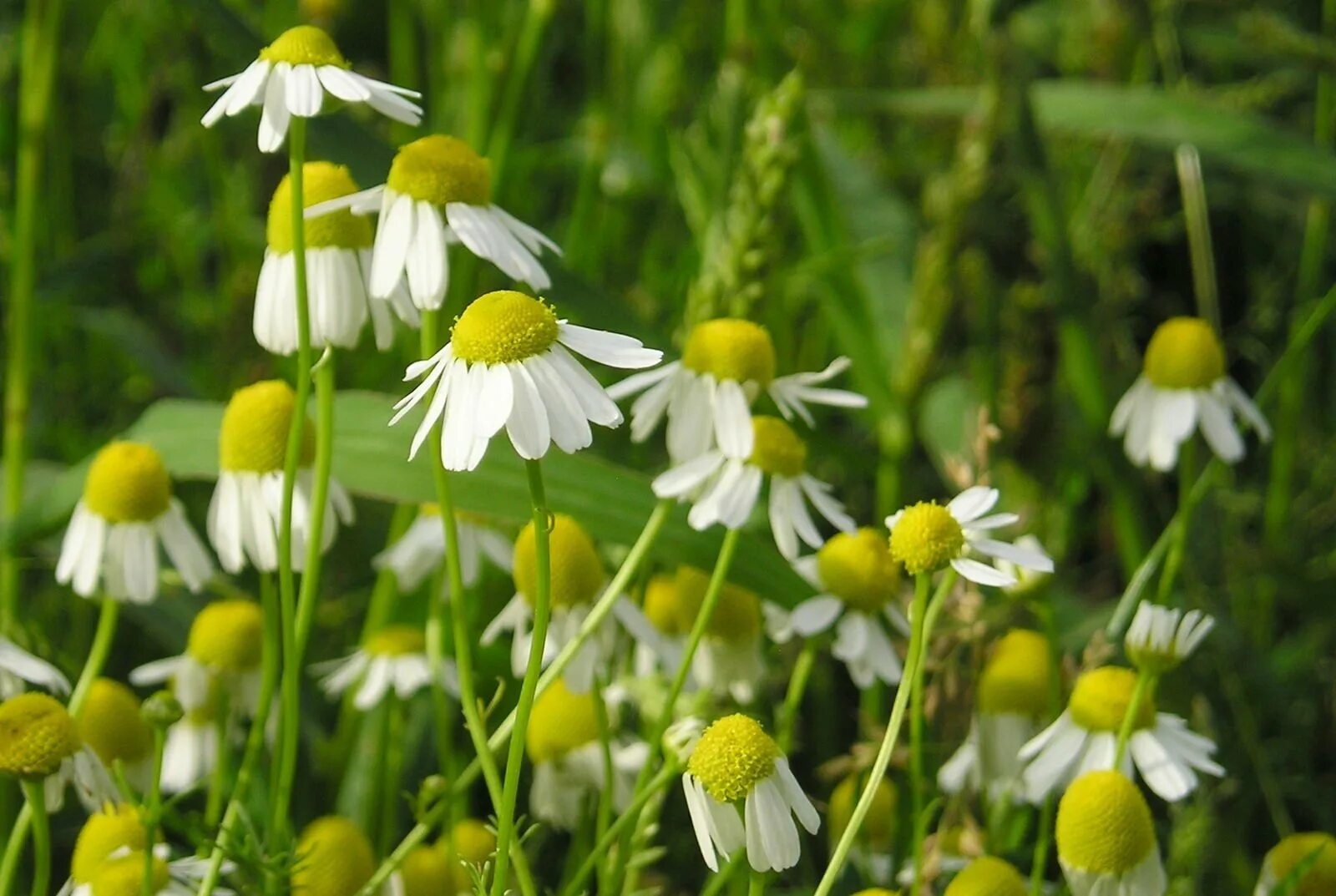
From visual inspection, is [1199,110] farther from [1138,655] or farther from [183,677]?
[183,677]

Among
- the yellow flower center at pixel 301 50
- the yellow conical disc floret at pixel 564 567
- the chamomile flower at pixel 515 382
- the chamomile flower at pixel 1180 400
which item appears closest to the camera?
the chamomile flower at pixel 515 382

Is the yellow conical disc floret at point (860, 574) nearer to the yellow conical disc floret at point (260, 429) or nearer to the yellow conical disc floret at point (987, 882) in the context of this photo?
the yellow conical disc floret at point (987, 882)

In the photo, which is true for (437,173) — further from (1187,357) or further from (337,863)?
(1187,357)

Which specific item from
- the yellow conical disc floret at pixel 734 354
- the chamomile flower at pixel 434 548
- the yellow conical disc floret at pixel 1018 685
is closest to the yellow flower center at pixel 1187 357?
the yellow conical disc floret at pixel 1018 685

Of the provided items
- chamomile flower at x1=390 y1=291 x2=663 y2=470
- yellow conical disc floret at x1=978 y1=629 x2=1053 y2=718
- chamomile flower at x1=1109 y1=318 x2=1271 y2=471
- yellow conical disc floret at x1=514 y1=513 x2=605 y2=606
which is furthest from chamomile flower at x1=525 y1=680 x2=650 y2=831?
chamomile flower at x1=1109 y1=318 x2=1271 y2=471

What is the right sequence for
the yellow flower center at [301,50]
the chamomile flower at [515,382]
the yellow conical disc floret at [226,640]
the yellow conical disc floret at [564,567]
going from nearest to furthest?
the chamomile flower at [515,382], the yellow flower center at [301,50], the yellow conical disc floret at [564,567], the yellow conical disc floret at [226,640]

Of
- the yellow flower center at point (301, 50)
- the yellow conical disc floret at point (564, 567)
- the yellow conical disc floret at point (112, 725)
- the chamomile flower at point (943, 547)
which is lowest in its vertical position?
the yellow conical disc floret at point (112, 725)

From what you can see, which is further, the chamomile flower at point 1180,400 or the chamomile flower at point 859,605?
the chamomile flower at point 1180,400

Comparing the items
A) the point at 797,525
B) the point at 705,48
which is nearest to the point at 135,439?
the point at 797,525
